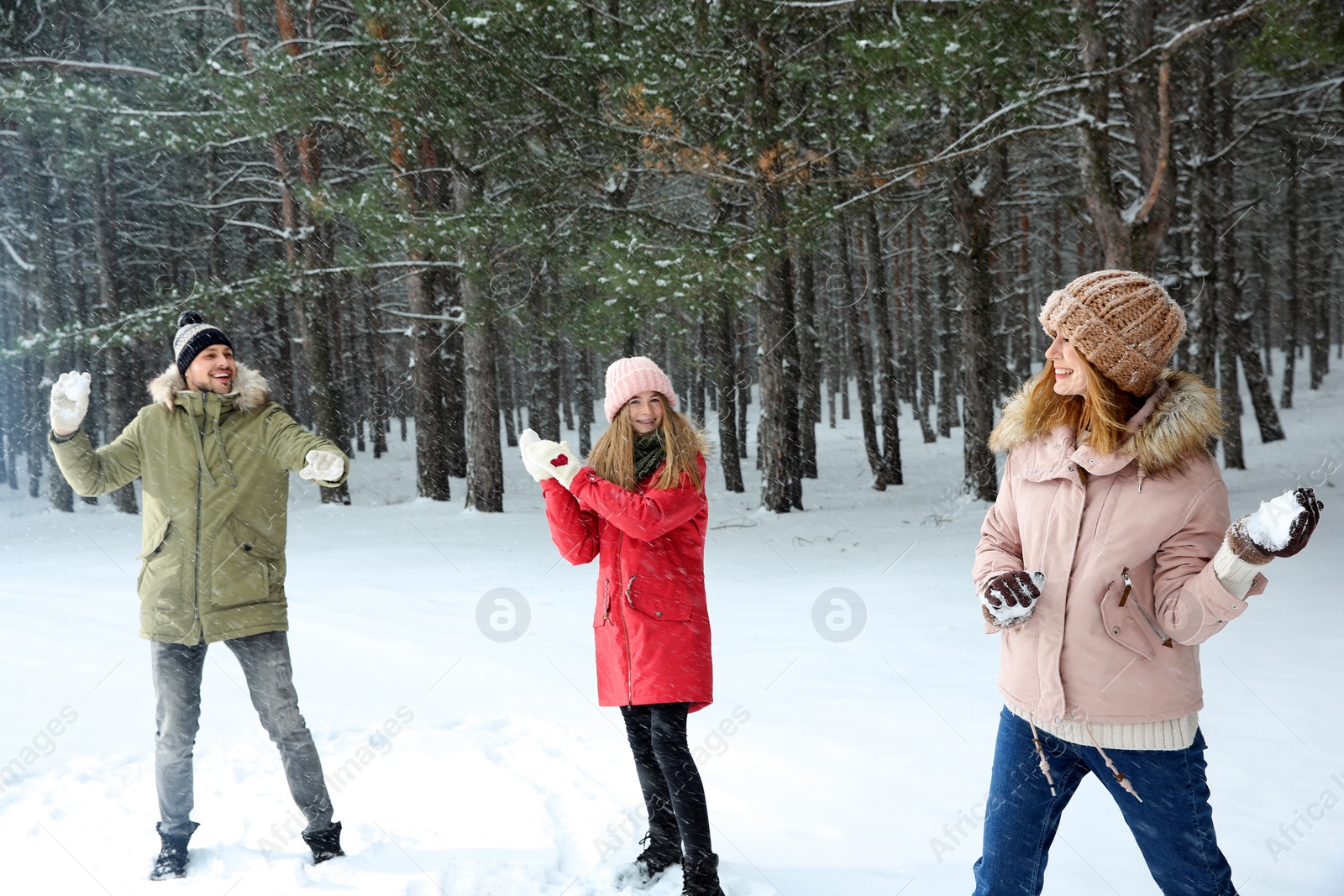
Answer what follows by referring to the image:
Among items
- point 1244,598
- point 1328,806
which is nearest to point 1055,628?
point 1244,598

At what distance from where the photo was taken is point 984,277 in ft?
45.1

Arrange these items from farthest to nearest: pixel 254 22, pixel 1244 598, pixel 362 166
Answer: pixel 362 166, pixel 254 22, pixel 1244 598

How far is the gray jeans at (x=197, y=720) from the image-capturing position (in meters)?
3.40

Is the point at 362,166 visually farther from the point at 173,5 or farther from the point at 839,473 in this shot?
the point at 839,473

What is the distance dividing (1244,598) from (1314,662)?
16.0 ft

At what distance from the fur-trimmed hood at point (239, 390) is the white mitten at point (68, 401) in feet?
0.76

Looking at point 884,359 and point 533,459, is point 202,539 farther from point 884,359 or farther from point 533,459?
point 884,359

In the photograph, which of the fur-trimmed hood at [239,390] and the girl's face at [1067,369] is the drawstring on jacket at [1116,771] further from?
the fur-trimmed hood at [239,390]

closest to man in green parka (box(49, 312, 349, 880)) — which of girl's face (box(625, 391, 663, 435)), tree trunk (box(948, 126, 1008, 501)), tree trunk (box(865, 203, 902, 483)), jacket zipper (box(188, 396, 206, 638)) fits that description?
jacket zipper (box(188, 396, 206, 638))

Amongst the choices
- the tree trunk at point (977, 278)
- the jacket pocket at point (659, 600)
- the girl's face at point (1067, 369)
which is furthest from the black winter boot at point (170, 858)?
the tree trunk at point (977, 278)

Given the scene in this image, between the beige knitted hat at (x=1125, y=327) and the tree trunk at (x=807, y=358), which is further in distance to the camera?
the tree trunk at (x=807, y=358)
